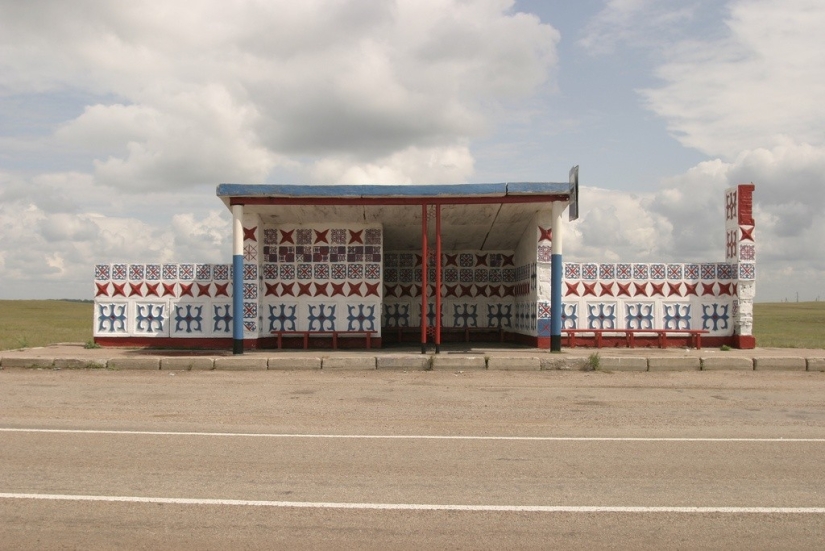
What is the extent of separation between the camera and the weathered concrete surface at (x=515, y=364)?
15.8 m

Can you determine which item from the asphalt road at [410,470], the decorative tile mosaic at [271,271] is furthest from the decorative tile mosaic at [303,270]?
the asphalt road at [410,470]

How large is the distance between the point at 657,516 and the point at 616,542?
27.8 inches

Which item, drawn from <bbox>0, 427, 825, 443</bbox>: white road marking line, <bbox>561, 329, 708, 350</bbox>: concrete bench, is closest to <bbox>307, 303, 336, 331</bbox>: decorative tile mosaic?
<bbox>561, 329, 708, 350</bbox>: concrete bench

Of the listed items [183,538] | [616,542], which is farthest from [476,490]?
[183,538]

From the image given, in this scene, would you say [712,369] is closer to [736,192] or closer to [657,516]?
[736,192]

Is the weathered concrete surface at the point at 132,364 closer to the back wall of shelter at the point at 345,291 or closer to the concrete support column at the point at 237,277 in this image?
the concrete support column at the point at 237,277

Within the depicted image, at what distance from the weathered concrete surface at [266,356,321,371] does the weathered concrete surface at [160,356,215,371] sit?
1.25m

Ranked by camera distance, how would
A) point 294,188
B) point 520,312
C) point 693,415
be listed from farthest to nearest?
1. point 520,312
2. point 294,188
3. point 693,415

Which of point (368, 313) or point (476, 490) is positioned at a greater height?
point (368, 313)

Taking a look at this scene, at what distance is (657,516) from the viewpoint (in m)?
5.59

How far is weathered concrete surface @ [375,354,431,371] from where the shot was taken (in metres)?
16.0

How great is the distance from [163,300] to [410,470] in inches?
569

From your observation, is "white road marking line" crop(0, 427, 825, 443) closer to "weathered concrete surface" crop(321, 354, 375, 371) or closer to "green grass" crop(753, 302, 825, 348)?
"weathered concrete surface" crop(321, 354, 375, 371)

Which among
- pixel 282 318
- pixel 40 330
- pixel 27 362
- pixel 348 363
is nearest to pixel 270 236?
pixel 282 318
